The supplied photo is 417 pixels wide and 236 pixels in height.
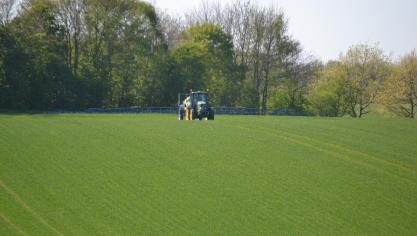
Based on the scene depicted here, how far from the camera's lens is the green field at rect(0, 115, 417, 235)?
2536cm

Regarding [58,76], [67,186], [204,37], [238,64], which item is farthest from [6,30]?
[67,186]

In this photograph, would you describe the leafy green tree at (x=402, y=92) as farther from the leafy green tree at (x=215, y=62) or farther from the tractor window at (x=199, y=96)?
the tractor window at (x=199, y=96)

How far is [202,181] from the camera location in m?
30.4

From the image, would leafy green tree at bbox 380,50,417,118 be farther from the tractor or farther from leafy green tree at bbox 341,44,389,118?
the tractor

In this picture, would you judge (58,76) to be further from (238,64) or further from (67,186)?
(67,186)

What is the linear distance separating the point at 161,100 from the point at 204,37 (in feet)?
36.7

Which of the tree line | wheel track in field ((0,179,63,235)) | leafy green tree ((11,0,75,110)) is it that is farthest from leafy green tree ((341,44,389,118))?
wheel track in field ((0,179,63,235))

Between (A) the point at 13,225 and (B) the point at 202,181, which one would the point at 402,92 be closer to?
(B) the point at 202,181

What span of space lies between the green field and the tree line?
84.6 feet

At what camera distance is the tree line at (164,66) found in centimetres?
6750

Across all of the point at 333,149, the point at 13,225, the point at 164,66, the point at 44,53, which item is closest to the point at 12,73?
the point at 44,53

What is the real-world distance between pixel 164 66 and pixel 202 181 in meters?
47.8

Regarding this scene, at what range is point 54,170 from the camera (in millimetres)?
30906

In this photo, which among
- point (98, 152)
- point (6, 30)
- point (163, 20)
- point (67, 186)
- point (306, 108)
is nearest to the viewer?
point (67, 186)
